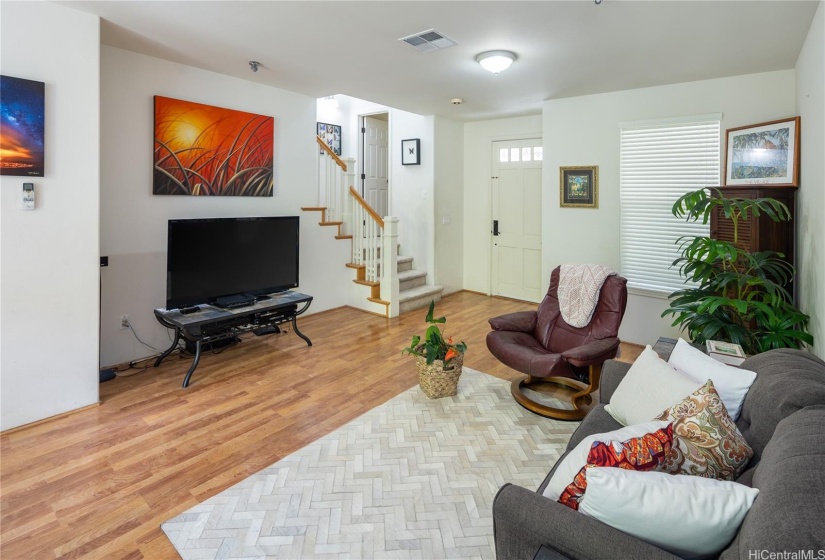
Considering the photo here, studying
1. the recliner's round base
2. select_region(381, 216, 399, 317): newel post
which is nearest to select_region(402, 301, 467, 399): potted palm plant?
the recliner's round base

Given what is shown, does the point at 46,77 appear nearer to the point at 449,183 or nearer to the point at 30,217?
the point at 30,217

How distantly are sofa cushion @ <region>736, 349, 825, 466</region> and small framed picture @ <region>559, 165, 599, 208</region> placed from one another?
3546 millimetres

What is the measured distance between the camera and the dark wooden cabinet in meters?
3.37

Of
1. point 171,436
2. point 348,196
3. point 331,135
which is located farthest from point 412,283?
point 171,436

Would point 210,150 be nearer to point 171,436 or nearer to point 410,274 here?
point 171,436

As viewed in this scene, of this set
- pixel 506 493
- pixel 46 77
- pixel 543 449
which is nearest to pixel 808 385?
pixel 506 493

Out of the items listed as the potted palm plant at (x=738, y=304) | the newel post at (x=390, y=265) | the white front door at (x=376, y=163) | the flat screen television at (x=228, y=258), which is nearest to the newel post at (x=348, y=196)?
the newel post at (x=390, y=265)

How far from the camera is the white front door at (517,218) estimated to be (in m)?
6.40

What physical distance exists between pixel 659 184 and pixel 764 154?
37.8 inches

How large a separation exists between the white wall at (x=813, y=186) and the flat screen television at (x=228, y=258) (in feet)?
13.5

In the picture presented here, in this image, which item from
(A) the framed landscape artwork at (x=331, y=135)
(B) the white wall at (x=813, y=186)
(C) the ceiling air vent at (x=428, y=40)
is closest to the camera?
(B) the white wall at (x=813, y=186)

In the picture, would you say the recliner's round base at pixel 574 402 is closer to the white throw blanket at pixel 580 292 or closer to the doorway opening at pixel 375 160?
the white throw blanket at pixel 580 292

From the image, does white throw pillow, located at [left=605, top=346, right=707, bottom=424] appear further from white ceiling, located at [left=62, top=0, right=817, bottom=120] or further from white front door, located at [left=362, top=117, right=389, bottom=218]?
white front door, located at [left=362, top=117, right=389, bottom=218]

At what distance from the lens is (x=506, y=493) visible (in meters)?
1.34
